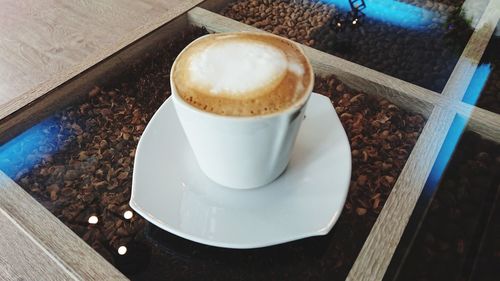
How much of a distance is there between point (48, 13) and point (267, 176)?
83 cm

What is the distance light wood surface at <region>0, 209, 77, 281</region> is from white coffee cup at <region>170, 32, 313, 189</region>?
21 centimetres

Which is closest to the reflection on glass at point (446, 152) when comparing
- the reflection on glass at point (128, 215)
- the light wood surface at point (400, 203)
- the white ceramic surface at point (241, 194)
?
the light wood surface at point (400, 203)

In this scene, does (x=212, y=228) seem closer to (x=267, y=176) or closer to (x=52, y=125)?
(x=267, y=176)

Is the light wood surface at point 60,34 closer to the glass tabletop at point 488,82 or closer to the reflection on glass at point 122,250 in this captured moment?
the reflection on glass at point 122,250

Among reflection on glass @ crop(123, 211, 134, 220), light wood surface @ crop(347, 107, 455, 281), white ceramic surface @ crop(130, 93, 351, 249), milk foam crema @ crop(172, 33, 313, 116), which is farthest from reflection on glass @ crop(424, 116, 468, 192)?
reflection on glass @ crop(123, 211, 134, 220)

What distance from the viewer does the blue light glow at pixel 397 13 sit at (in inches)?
31.0

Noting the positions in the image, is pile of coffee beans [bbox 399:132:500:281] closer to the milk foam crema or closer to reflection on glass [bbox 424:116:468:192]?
reflection on glass [bbox 424:116:468:192]

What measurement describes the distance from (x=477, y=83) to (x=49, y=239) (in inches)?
27.3

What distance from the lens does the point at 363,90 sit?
651 mm

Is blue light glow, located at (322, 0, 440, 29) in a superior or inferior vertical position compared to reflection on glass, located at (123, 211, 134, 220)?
superior

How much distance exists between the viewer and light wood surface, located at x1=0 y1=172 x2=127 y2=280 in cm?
44

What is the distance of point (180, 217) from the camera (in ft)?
1.52

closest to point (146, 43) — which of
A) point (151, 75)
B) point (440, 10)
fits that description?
point (151, 75)

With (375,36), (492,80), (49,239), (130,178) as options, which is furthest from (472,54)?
(49,239)
